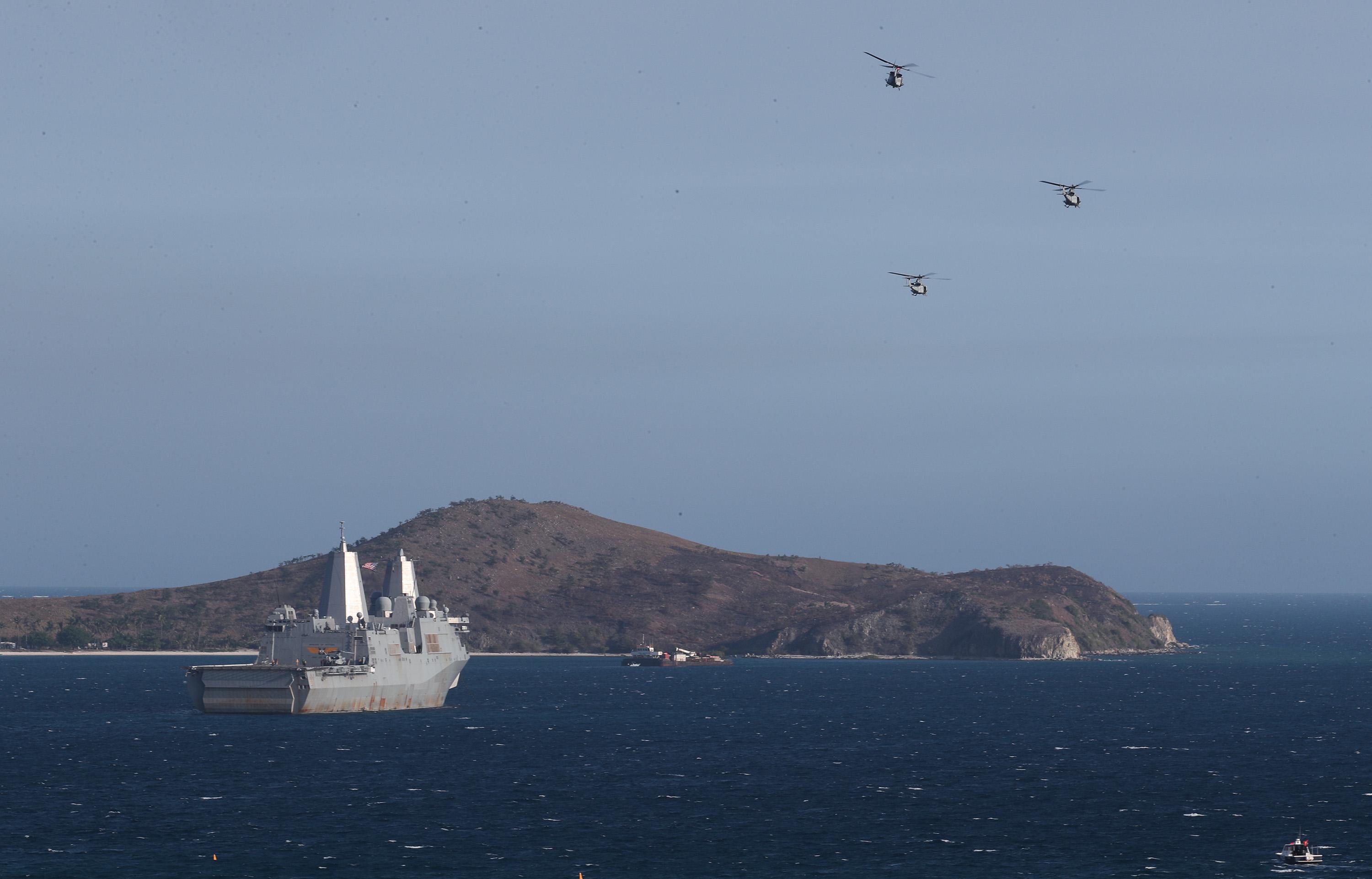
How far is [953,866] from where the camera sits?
73.8 m

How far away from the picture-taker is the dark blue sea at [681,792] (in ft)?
246

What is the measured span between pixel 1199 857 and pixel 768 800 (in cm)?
2719

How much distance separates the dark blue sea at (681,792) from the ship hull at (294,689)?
2090 mm

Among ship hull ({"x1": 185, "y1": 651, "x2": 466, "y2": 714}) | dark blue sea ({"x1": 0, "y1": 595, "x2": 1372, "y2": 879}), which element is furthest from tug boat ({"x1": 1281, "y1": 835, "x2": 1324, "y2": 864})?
ship hull ({"x1": 185, "y1": 651, "x2": 466, "y2": 714})

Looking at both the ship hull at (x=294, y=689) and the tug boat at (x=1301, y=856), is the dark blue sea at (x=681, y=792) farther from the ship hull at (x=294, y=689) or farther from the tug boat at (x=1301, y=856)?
the ship hull at (x=294, y=689)

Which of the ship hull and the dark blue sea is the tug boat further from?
the ship hull

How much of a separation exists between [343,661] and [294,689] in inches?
213

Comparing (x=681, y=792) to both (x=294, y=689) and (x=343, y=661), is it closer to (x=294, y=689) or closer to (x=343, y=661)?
(x=294, y=689)

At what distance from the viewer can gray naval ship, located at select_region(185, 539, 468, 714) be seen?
137 m

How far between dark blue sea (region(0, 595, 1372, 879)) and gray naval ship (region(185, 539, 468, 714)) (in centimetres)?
268

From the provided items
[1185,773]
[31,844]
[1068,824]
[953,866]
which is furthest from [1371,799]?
[31,844]

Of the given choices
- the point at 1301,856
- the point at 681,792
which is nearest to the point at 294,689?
the point at 681,792

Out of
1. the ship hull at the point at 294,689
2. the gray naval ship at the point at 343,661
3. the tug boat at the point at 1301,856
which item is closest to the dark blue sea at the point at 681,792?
the tug boat at the point at 1301,856

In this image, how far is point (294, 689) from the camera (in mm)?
135375
